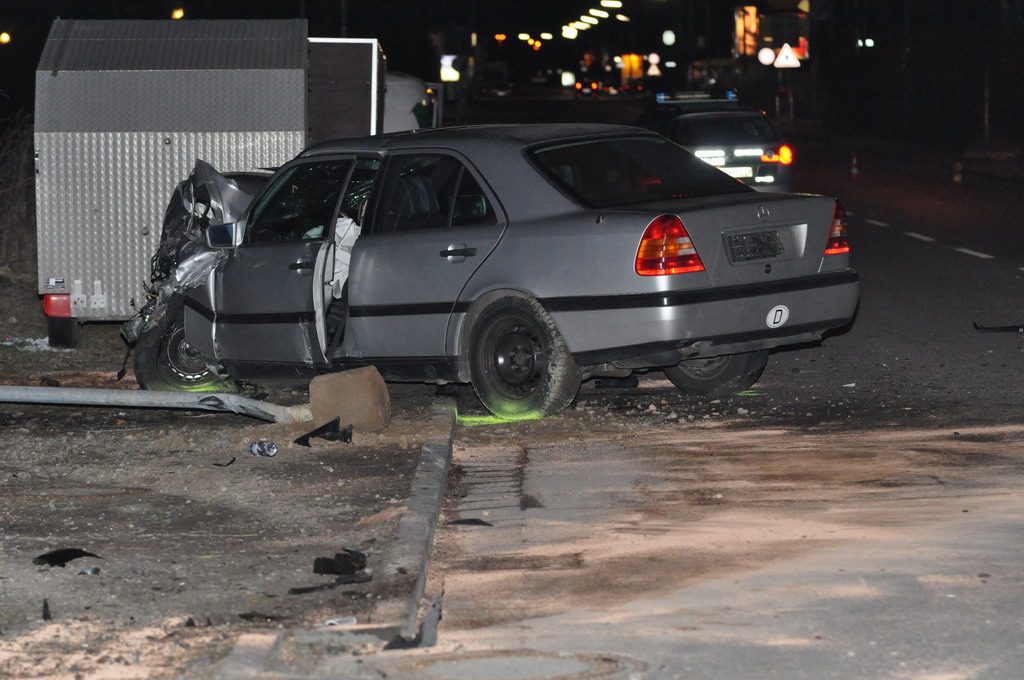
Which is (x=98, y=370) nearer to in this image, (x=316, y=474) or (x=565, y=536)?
(x=316, y=474)

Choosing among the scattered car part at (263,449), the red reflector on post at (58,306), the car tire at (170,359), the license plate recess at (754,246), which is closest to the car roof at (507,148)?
the license plate recess at (754,246)

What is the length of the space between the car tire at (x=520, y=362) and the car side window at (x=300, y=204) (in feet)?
4.17

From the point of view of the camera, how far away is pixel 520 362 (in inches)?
334

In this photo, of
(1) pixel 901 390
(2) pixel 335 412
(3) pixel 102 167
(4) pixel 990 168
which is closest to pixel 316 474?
(2) pixel 335 412

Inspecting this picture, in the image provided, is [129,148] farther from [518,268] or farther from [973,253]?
[973,253]

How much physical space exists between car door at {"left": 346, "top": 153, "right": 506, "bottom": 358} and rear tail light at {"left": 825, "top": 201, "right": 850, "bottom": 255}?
180 cm

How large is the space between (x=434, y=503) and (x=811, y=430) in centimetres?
255

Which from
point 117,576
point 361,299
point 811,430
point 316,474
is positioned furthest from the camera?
point 361,299

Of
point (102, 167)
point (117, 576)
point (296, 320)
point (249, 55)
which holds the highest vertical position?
point (249, 55)

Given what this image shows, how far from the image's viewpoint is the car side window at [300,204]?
362 inches

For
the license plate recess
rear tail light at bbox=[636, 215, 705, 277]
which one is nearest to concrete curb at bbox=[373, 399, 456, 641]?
rear tail light at bbox=[636, 215, 705, 277]

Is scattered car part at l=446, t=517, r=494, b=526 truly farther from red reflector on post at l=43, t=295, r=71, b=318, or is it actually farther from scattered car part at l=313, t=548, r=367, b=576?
red reflector on post at l=43, t=295, r=71, b=318

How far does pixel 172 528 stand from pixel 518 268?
265 centimetres

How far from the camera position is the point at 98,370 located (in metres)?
11.2
